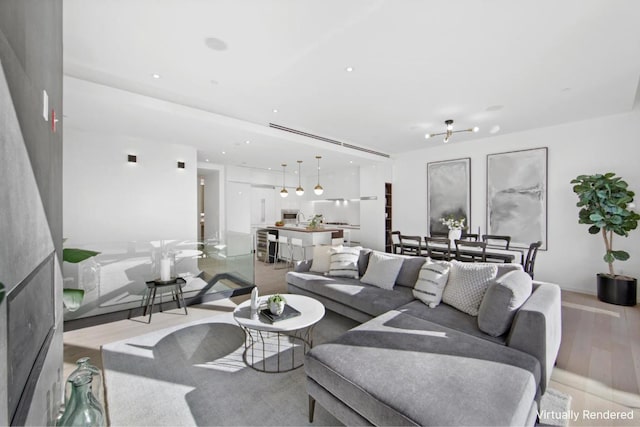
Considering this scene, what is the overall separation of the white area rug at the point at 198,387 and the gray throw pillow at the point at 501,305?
58 cm

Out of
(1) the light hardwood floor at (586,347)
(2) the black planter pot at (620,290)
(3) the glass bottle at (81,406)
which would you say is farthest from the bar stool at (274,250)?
(2) the black planter pot at (620,290)

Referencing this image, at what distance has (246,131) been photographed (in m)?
4.64

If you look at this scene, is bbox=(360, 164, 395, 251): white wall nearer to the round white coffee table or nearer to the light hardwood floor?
the light hardwood floor

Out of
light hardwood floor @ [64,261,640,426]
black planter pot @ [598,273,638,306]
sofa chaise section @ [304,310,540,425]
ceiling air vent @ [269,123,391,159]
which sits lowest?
light hardwood floor @ [64,261,640,426]

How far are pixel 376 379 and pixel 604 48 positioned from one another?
146 inches

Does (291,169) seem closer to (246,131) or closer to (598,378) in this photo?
(246,131)

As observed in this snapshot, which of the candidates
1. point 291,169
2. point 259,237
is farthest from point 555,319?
point 291,169

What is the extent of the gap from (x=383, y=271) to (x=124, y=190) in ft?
15.3

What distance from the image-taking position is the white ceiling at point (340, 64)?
2.16m

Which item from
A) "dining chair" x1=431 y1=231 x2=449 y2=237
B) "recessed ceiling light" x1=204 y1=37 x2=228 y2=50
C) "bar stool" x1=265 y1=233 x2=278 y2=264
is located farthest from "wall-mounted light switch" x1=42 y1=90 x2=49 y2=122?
"dining chair" x1=431 y1=231 x2=449 y2=237

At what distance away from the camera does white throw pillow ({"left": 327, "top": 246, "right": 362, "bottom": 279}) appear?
12.2 feet

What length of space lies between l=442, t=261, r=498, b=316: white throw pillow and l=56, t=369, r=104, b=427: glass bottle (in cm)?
263

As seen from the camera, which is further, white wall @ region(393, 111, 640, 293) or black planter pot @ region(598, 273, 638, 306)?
white wall @ region(393, 111, 640, 293)

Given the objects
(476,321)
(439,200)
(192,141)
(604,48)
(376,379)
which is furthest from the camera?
(439,200)
